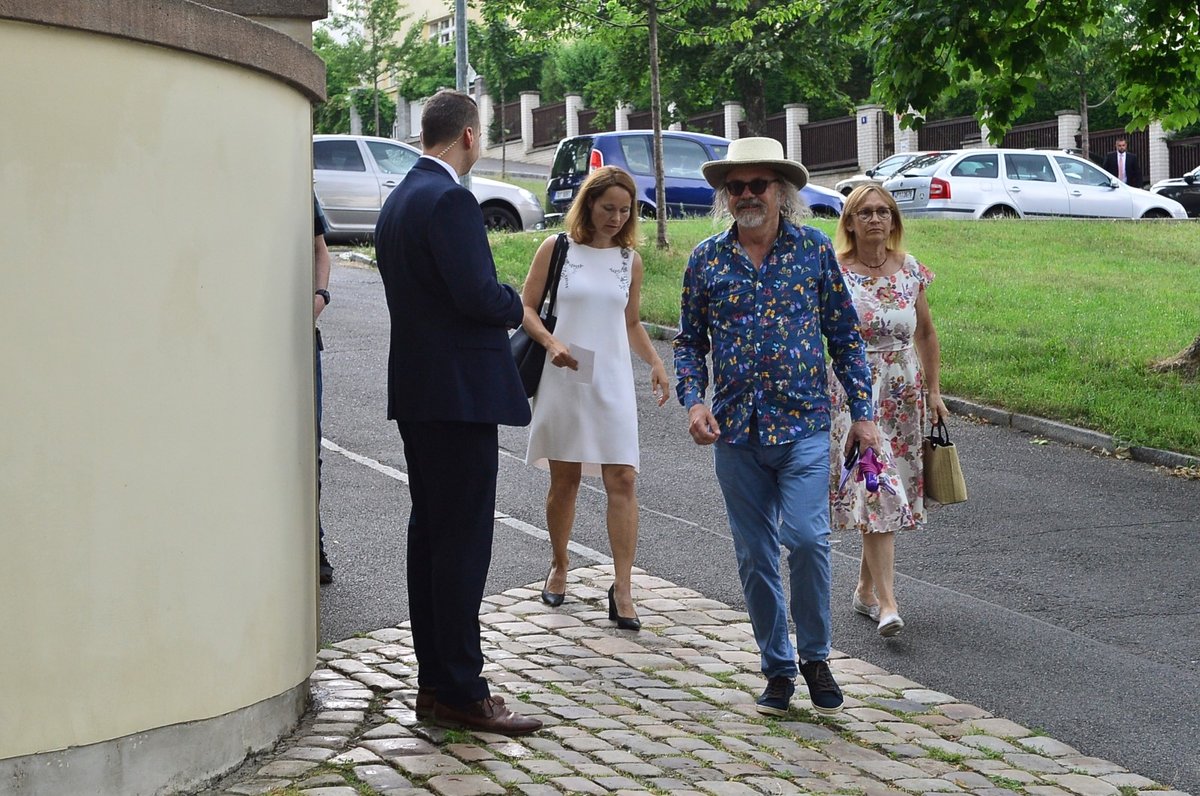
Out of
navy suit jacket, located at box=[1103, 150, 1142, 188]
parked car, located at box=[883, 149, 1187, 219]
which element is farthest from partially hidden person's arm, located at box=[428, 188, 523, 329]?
navy suit jacket, located at box=[1103, 150, 1142, 188]

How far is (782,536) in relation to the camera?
5.88m

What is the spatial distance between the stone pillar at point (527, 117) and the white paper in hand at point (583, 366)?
53.1m

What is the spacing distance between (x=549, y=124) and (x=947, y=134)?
19.4 meters

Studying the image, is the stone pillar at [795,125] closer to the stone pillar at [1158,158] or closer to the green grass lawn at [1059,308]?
the stone pillar at [1158,158]

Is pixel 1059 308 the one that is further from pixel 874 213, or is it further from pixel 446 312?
pixel 446 312

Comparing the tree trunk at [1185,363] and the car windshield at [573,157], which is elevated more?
the car windshield at [573,157]

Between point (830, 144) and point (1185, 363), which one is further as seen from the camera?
point (830, 144)

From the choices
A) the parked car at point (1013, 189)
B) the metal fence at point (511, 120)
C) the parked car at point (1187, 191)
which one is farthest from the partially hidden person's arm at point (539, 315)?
the metal fence at point (511, 120)

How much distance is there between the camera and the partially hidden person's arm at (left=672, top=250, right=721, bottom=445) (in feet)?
19.9

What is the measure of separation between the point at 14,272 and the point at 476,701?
2.09 m

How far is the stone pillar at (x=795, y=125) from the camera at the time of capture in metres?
46.0

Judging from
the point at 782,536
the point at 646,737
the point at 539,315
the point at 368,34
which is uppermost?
the point at 368,34

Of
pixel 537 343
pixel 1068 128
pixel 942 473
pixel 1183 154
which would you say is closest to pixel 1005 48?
pixel 942 473

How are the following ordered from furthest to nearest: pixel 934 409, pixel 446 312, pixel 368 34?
pixel 368 34, pixel 934 409, pixel 446 312
